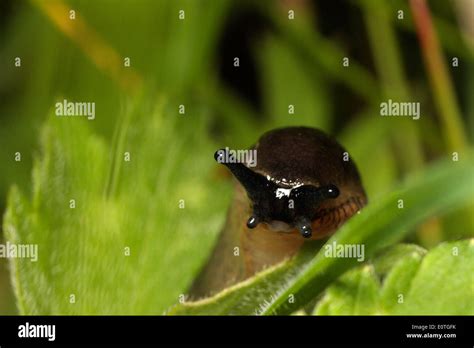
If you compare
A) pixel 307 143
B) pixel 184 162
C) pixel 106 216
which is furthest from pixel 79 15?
pixel 307 143

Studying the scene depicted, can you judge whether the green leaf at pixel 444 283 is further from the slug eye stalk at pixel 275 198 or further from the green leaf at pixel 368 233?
the slug eye stalk at pixel 275 198

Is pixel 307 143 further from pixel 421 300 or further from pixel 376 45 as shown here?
pixel 376 45
